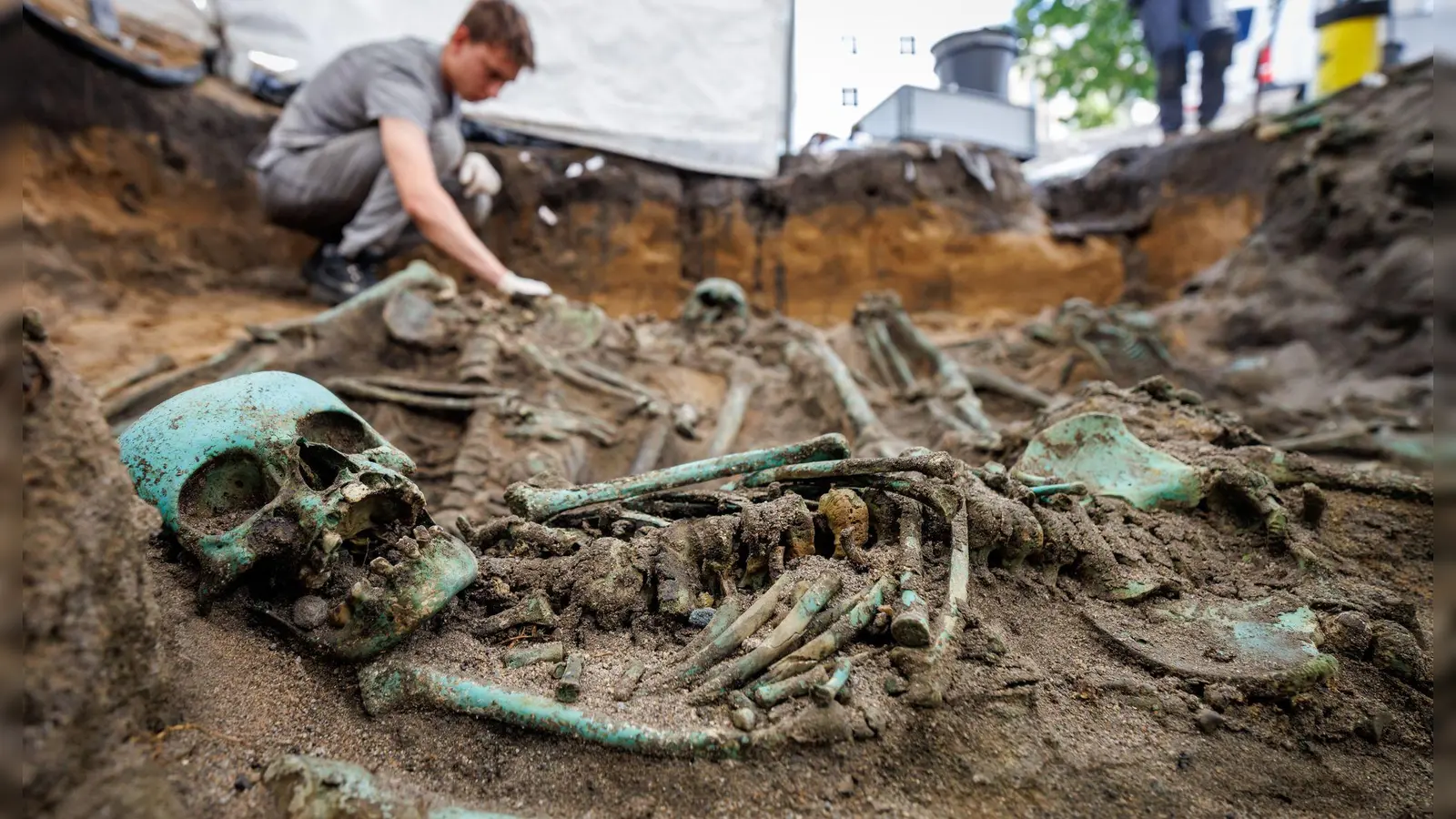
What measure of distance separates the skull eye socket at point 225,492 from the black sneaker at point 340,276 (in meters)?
4.05

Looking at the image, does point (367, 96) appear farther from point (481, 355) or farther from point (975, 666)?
point (975, 666)

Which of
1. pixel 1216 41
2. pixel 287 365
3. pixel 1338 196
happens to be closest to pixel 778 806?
pixel 287 365

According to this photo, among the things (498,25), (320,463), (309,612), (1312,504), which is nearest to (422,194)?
(498,25)

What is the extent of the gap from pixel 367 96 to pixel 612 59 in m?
2.69

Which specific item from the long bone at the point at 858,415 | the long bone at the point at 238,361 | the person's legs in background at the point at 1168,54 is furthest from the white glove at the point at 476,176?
the person's legs in background at the point at 1168,54

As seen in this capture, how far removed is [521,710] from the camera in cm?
133

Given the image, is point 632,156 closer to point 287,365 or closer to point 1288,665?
point 287,365

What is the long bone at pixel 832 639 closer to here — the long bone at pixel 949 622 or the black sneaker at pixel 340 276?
the long bone at pixel 949 622

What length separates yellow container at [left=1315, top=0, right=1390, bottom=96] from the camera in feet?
18.6

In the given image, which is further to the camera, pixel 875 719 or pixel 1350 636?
pixel 1350 636

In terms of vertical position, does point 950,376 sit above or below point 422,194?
below

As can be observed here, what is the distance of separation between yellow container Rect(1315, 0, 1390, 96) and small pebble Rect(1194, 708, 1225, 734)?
630 cm

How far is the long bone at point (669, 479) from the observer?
6.09 feet

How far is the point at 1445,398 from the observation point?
0.66 meters
